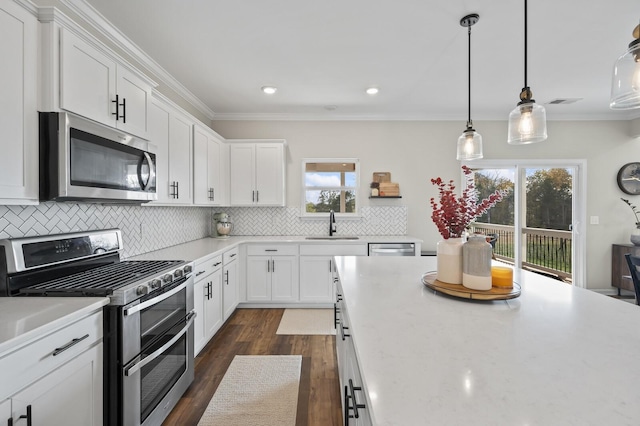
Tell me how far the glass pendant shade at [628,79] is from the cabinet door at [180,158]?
3009 mm

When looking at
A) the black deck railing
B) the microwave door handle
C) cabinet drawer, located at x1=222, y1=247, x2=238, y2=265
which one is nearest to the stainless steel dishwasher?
the black deck railing

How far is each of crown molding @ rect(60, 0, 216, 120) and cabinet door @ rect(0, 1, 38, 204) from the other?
2.79 ft

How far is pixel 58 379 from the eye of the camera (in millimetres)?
1204

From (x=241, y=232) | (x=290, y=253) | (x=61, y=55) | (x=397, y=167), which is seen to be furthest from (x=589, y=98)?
(x=61, y=55)

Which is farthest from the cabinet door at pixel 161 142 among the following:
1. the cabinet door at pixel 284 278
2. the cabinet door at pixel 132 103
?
the cabinet door at pixel 284 278

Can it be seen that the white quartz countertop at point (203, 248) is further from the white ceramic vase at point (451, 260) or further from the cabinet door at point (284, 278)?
the white ceramic vase at point (451, 260)

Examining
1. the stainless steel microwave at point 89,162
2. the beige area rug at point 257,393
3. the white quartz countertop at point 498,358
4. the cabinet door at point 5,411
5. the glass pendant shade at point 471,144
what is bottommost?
the beige area rug at point 257,393

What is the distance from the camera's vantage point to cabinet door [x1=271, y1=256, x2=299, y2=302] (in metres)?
4.00

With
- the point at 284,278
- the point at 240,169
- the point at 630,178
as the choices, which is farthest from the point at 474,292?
the point at 630,178

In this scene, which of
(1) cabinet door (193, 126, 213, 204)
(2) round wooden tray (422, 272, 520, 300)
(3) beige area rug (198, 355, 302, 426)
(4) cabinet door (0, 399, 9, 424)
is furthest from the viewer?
(1) cabinet door (193, 126, 213, 204)

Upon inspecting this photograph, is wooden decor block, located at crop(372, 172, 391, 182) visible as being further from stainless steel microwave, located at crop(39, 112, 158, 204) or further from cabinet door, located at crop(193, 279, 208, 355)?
stainless steel microwave, located at crop(39, 112, 158, 204)

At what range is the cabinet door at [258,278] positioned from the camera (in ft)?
13.1

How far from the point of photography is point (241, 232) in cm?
459

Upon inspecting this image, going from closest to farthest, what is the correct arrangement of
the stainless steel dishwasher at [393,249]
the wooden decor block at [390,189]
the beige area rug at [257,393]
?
the beige area rug at [257,393], the stainless steel dishwasher at [393,249], the wooden decor block at [390,189]
